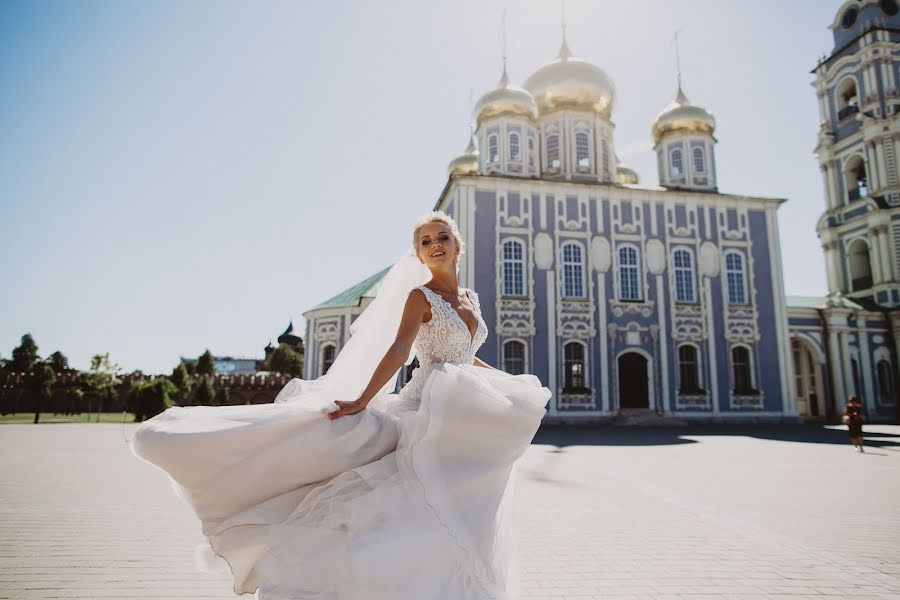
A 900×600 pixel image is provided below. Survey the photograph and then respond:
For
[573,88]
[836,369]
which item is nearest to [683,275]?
[573,88]

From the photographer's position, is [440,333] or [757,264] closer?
[440,333]

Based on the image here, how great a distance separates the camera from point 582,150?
2770 cm

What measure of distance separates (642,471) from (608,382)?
48.5ft

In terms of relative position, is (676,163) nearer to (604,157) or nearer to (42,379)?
(604,157)

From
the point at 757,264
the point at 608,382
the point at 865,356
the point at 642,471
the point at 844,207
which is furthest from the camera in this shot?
the point at 844,207

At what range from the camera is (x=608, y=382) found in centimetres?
2394

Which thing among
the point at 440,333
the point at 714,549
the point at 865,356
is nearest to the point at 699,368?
the point at 865,356

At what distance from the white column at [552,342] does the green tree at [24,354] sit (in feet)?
193

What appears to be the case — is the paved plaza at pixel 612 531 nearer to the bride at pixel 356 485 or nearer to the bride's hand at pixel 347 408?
the bride at pixel 356 485

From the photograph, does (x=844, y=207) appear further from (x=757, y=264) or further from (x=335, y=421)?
(x=335, y=421)

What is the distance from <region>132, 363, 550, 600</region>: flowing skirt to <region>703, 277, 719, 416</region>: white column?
25.0 m

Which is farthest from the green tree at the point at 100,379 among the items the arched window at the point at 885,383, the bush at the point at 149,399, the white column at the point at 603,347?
the arched window at the point at 885,383

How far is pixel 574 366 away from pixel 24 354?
62946mm

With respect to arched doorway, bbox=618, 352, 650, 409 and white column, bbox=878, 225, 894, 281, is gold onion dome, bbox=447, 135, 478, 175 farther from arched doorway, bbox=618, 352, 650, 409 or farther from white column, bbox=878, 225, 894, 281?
white column, bbox=878, 225, 894, 281
